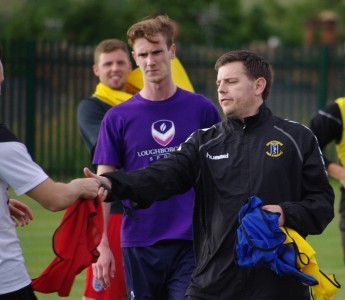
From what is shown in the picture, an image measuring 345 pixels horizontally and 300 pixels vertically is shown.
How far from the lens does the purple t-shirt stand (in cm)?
670

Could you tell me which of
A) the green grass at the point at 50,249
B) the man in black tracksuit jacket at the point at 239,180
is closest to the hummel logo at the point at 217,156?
the man in black tracksuit jacket at the point at 239,180

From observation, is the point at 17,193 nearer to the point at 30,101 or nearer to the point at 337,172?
the point at 337,172

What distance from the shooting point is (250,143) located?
5.75 meters

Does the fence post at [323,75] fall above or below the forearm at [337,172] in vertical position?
below

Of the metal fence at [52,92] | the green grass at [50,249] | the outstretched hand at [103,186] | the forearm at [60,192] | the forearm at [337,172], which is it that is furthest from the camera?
the metal fence at [52,92]

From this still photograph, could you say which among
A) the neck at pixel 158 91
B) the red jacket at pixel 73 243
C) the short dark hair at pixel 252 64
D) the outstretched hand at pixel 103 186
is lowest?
the red jacket at pixel 73 243

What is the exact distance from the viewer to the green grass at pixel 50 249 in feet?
35.6

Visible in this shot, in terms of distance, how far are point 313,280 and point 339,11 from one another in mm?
49198

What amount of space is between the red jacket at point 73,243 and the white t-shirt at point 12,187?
452 mm

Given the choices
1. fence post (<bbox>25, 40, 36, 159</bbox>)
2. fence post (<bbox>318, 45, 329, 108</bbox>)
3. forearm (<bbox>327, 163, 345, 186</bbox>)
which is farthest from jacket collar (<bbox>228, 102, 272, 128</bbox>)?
fence post (<bbox>318, 45, 329, 108</bbox>)

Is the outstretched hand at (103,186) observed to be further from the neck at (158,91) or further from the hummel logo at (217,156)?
the neck at (158,91)

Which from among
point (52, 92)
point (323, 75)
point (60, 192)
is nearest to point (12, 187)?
point (60, 192)

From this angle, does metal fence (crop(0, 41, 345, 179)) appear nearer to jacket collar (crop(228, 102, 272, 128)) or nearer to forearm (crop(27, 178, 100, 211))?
jacket collar (crop(228, 102, 272, 128))

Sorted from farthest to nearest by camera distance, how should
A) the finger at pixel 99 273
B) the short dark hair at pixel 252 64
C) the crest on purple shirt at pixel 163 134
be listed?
the finger at pixel 99 273, the crest on purple shirt at pixel 163 134, the short dark hair at pixel 252 64
